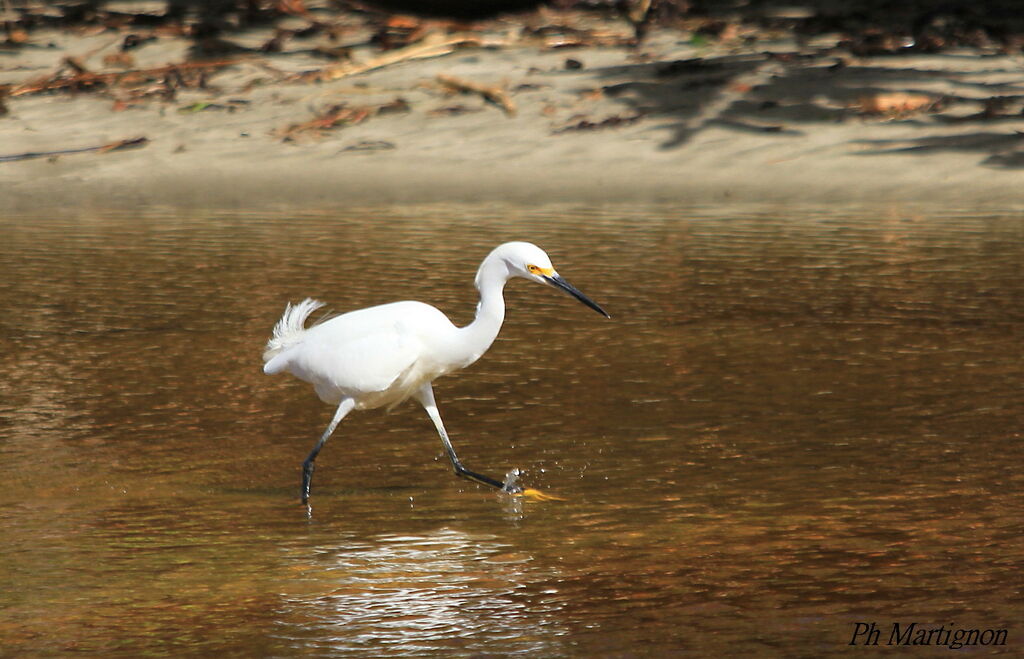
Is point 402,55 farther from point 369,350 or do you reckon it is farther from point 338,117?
point 369,350

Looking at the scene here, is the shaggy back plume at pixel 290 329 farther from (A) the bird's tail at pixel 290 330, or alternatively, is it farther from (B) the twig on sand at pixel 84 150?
(B) the twig on sand at pixel 84 150

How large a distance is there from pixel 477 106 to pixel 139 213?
416cm

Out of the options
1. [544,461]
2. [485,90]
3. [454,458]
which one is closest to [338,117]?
[485,90]

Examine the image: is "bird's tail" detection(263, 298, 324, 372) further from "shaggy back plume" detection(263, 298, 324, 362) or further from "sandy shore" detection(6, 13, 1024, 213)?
"sandy shore" detection(6, 13, 1024, 213)

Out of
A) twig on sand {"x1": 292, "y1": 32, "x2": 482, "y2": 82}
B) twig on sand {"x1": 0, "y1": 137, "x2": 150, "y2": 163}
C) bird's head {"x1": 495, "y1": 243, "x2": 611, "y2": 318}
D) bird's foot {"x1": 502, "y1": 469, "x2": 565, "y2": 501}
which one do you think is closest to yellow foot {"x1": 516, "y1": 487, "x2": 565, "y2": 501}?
bird's foot {"x1": 502, "y1": 469, "x2": 565, "y2": 501}

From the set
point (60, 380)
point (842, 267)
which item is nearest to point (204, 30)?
point (842, 267)

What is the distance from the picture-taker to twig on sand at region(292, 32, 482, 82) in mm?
17062

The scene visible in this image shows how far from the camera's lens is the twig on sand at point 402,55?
17062mm

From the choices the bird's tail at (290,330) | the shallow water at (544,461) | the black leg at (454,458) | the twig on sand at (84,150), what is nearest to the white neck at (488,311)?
the black leg at (454,458)

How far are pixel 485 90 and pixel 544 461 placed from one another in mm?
10424

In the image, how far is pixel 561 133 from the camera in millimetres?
15141

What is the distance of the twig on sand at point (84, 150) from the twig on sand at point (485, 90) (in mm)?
3079

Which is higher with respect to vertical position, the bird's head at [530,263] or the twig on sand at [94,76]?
the twig on sand at [94,76]

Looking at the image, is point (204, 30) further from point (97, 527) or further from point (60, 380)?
point (97, 527)
